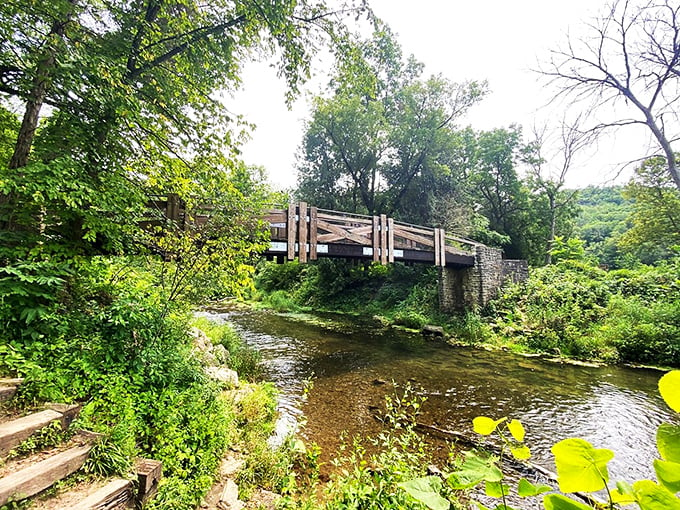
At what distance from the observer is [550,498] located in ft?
2.02

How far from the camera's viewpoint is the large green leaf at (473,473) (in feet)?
2.60

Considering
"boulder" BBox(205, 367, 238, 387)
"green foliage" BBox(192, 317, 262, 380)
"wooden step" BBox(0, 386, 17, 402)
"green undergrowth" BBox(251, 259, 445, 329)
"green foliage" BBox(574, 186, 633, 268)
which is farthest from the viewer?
"green foliage" BBox(574, 186, 633, 268)

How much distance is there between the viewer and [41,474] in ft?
6.63

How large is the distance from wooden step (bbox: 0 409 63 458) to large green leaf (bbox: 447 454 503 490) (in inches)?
118

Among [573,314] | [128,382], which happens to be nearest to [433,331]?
[573,314]

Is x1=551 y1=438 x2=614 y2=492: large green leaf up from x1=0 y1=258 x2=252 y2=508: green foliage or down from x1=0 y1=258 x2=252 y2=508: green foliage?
up

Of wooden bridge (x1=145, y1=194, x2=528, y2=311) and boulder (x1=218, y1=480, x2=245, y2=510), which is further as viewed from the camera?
wooden bridge (x1=145, y1=194, x2=528, y2=311)

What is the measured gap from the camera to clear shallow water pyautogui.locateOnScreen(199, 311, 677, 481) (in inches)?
172

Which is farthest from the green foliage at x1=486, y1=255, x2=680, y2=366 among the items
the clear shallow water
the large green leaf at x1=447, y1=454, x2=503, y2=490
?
the large green leaf at x1=447, y1=454, x2=503, y2=490

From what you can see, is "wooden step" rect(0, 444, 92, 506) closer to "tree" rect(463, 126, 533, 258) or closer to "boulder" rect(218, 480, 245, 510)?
"boulder" rect(218, 480, 245, 510)

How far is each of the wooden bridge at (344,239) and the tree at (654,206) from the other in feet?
25.9

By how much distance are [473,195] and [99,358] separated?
1993 cm

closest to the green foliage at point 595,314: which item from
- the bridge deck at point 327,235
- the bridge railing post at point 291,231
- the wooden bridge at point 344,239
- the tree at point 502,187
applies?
the wooden bridge at point 344,239

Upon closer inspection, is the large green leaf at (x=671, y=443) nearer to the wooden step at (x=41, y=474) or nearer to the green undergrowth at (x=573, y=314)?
the wooden step at (x=41, y=474)
